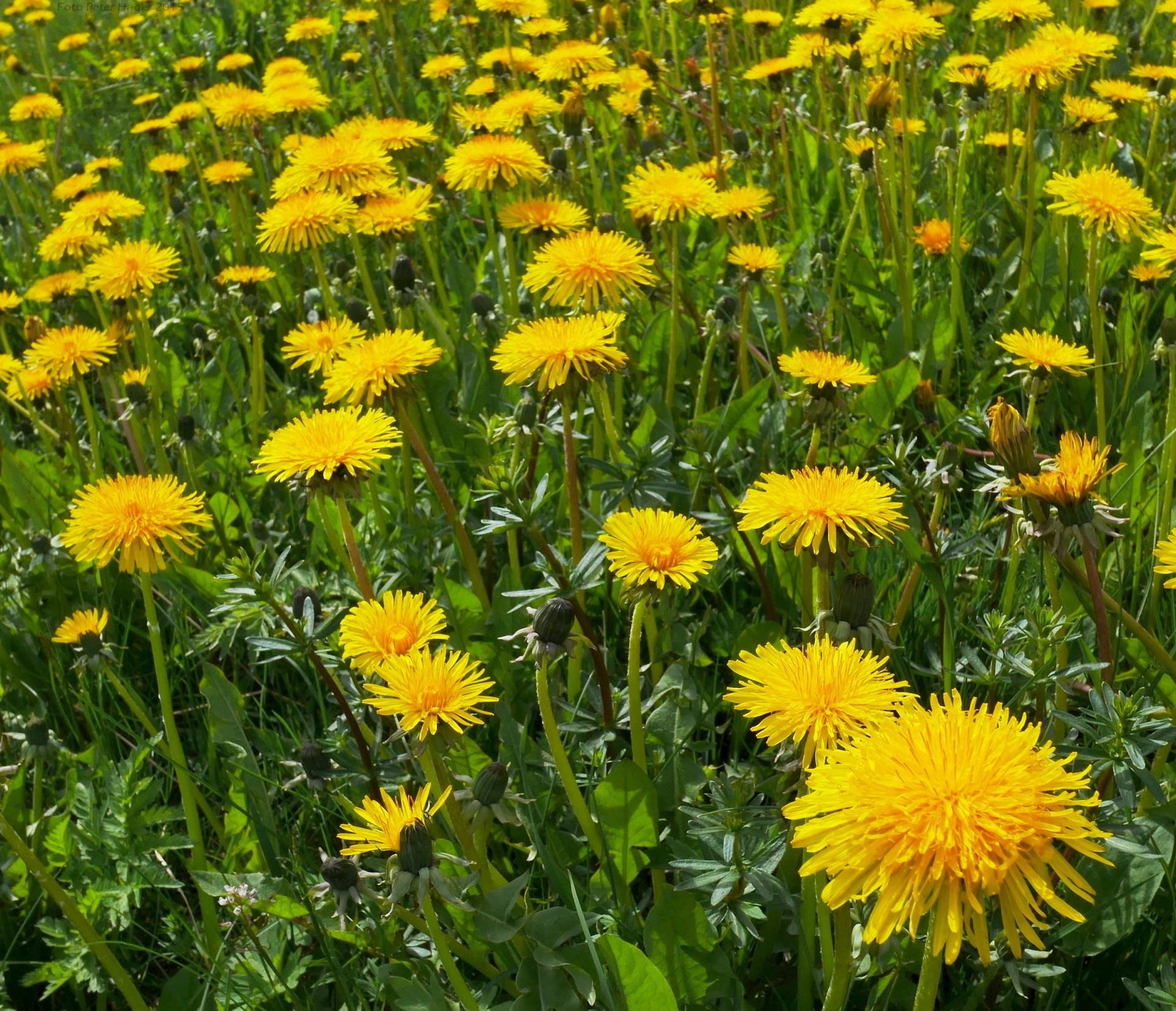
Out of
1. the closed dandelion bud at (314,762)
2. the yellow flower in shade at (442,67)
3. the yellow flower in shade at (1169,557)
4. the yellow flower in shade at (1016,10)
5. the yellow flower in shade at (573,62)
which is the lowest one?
the closed dandelion bud at (314,762)

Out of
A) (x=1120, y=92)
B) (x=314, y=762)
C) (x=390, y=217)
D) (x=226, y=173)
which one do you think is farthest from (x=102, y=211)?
(x=1120, y=92)

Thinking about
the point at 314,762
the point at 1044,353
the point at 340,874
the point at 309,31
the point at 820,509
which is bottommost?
the point at 314,762

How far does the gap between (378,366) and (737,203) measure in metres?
1.01

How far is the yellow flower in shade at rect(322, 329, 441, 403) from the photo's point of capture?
175 centimetres

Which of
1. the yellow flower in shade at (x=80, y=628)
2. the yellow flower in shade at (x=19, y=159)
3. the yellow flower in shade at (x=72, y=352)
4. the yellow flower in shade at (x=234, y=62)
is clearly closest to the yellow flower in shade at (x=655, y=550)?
the yellow flower in shade at (x=80, y=628)

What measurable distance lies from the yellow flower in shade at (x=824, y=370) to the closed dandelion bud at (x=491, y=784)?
34.3 inches

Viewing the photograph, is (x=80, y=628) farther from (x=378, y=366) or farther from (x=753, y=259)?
(x=753, y=259)

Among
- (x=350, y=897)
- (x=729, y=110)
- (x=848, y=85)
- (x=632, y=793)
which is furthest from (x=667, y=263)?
(x=350, y=897)

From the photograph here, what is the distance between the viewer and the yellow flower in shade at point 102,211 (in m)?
2.89

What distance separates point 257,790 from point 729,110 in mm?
3122

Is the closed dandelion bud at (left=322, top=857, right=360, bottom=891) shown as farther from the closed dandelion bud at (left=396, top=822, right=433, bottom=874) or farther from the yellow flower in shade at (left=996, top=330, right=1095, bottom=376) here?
the yellow flower in shade at (left=996, top=330, right=1095, bottom=376)

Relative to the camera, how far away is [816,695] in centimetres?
107

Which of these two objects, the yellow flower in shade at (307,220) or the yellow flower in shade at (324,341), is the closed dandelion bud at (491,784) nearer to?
the yellow flower in shade at (324,341)

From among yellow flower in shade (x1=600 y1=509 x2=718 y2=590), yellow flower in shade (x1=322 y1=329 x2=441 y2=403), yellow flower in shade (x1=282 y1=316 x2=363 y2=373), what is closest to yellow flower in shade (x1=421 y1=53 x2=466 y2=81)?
yellow flower in shade (x1=282 y1=316 x2=363 y2=373)
